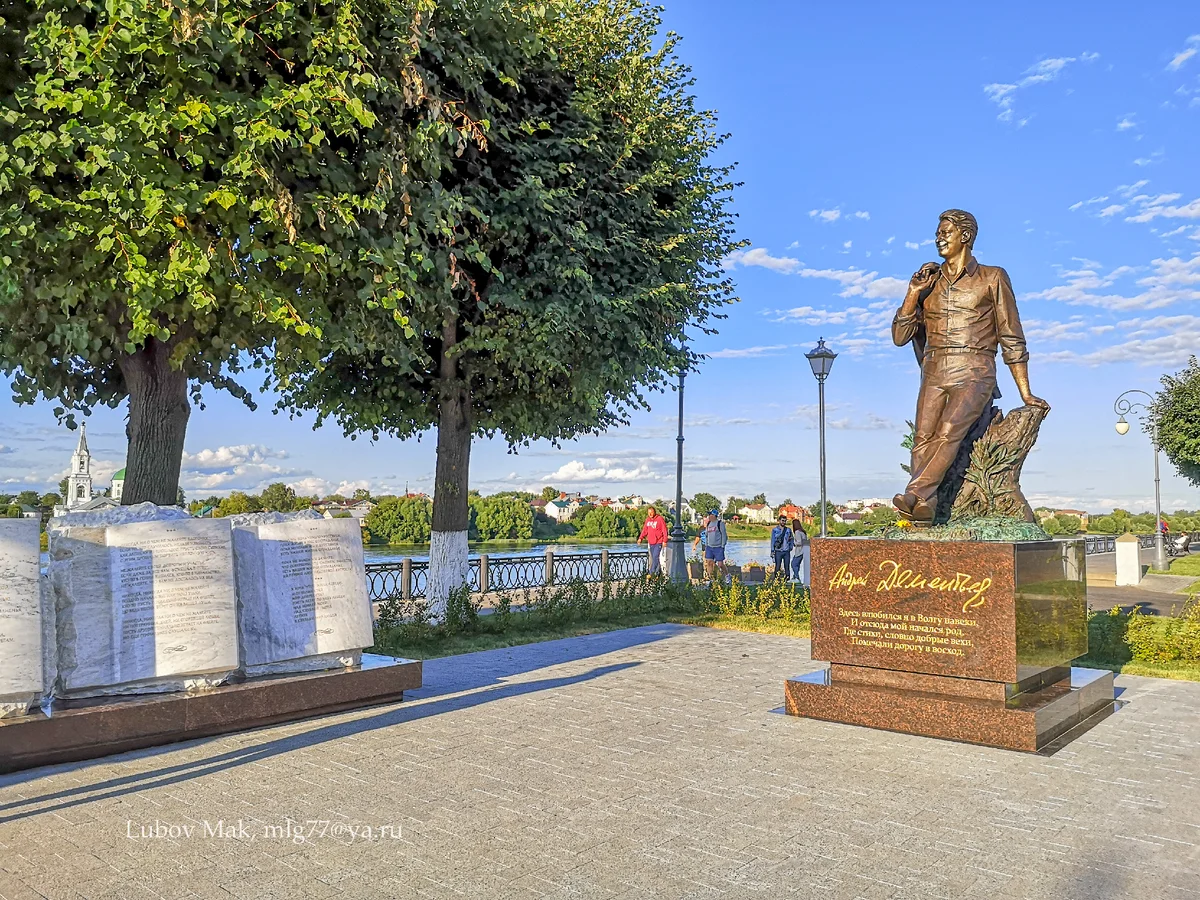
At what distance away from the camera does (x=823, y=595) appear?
7688 millimetres

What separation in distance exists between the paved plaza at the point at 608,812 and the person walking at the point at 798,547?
14.2 metres

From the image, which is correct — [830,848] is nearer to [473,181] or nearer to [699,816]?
[699,816]

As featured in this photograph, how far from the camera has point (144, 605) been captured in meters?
6.48

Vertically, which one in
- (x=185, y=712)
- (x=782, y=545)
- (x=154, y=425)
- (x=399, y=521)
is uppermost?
(x=154, y=425)

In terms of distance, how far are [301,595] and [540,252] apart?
285 inches

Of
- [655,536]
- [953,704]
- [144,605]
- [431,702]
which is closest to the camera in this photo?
[144,605]

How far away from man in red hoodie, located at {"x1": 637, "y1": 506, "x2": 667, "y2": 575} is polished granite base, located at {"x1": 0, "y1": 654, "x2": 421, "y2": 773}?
46.7 feet

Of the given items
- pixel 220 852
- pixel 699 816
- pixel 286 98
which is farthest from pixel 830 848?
pixel 286 98

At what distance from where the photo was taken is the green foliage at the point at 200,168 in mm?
8023

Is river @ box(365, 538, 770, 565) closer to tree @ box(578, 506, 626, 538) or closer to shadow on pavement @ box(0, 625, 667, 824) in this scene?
tree @ box(578, 506, 626, 538)

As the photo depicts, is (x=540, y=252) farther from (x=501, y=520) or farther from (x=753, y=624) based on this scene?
(x=501, y=520)

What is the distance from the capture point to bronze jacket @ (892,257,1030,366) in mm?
8227
